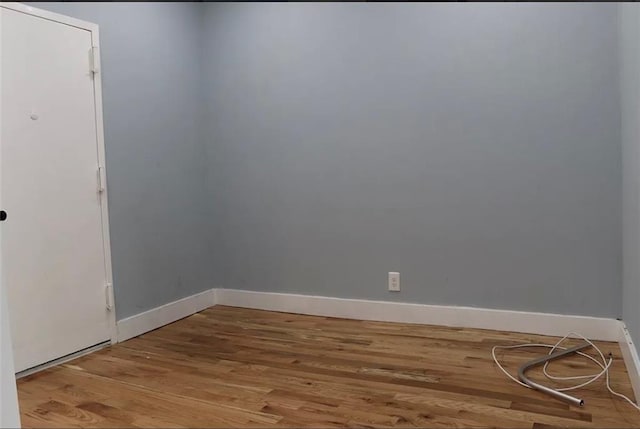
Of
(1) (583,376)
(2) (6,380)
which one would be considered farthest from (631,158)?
(2) (6,380)

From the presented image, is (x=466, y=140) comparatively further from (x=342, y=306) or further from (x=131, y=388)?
(x=131, y=388)

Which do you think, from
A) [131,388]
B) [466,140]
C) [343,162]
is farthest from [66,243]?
[466,140]

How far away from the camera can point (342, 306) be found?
364 cm

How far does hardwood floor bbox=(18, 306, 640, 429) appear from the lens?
214 cm

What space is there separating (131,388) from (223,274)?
1.59m

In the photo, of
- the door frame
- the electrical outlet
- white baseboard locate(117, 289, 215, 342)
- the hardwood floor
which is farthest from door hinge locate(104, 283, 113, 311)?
the electrical outlet

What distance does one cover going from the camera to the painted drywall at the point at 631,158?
2.28 m

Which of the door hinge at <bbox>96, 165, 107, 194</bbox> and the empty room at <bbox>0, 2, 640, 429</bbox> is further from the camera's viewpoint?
the door hinge at <bbox>96, 165, 107, 194</bbox>

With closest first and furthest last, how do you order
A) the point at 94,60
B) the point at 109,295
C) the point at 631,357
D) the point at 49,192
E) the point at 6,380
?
the point at 6,380 → the point at 631,357 → the point at 49,192 → the point at 94,60 → the point at 109,295

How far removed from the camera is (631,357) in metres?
2.44

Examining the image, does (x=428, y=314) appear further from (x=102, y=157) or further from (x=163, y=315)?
(x=102, y=157)

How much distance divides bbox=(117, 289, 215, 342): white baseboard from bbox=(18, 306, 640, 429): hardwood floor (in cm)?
10

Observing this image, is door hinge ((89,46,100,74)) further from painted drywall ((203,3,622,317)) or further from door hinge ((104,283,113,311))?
door hinge ((104,283,113,311))

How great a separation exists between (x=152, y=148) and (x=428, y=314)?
2087 millimetres
